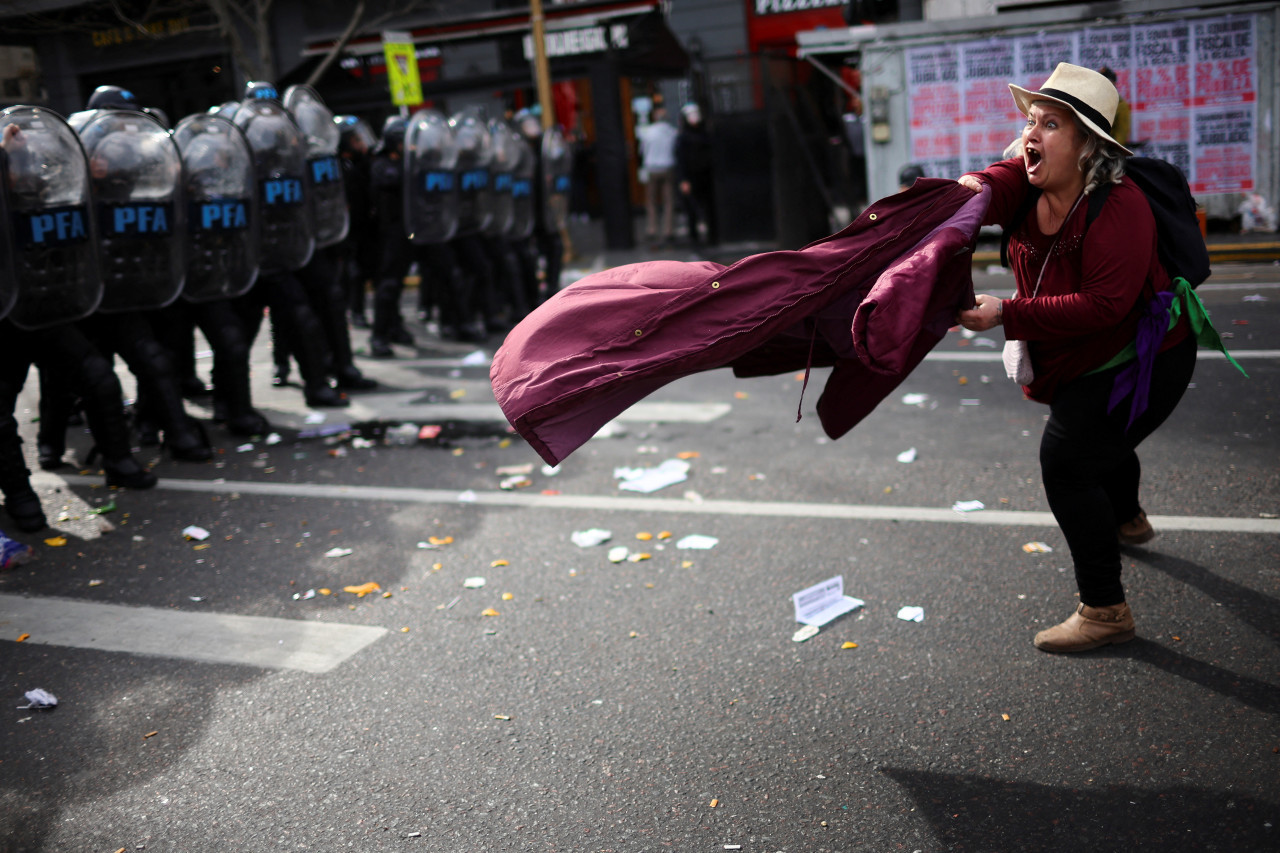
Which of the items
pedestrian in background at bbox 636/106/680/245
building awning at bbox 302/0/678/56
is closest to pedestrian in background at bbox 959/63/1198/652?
pedestrian in background at bbox 636/106/680/245

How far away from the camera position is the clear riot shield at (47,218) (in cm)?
543

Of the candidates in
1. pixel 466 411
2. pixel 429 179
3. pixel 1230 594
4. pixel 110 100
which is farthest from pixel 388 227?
pixel 1230 594

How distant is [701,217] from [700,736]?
53.4 ft

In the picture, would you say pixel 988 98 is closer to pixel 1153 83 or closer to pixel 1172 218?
pixel 1153 83

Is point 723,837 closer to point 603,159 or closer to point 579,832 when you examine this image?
point 579,832

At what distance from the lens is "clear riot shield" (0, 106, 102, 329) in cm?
543

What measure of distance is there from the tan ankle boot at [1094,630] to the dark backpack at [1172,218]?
1093 millimetres

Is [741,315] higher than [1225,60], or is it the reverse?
[1225,60]

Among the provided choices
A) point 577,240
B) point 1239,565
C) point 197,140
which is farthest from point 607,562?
point 577,240

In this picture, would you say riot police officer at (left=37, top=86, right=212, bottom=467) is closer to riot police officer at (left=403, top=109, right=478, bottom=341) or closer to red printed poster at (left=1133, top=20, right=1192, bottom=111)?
riot police officer at (left=403, top=109, right=478, bottom=341)

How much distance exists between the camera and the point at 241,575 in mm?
4938

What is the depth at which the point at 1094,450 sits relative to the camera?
348 centimetres

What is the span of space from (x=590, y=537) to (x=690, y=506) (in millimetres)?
612

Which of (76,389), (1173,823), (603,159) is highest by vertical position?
(603,159)
